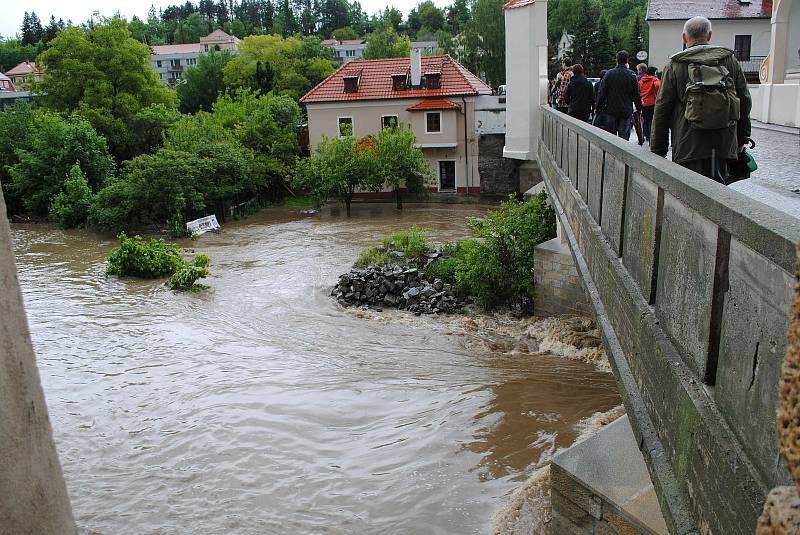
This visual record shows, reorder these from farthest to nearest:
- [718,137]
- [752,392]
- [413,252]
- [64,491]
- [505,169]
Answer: [505,169]
[413,252]
[718,137]
[752,392]
[64,491]

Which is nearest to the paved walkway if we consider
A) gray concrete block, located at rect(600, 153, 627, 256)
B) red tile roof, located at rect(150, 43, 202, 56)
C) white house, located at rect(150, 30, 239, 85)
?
gray concrete block, located at rect(600, 153, 627, 256)

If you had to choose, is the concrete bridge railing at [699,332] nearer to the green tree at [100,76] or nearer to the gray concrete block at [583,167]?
the gray concrete block at [583,167]

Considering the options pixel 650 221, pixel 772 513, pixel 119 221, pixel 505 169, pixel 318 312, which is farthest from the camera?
pixel 505 169

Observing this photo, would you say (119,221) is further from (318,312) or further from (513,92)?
(513,92)

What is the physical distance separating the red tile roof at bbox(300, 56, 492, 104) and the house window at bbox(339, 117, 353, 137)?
103cm

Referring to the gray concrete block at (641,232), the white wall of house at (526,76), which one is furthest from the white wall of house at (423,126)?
the gray concrete block at (641,232)

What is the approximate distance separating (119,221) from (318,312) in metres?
16.8

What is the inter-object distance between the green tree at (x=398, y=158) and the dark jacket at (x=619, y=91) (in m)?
23.0

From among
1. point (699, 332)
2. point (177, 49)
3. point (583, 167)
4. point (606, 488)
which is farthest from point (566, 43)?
point (177, 49)

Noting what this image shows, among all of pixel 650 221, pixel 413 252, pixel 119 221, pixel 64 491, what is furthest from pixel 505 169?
pixel 64 491

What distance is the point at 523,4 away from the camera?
54.6ft

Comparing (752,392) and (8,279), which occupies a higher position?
(8,279)

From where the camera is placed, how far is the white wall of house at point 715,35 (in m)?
31.0

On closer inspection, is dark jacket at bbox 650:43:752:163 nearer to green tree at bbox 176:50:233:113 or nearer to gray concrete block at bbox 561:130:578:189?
gray concrete block at bbox 561:130:578:189
